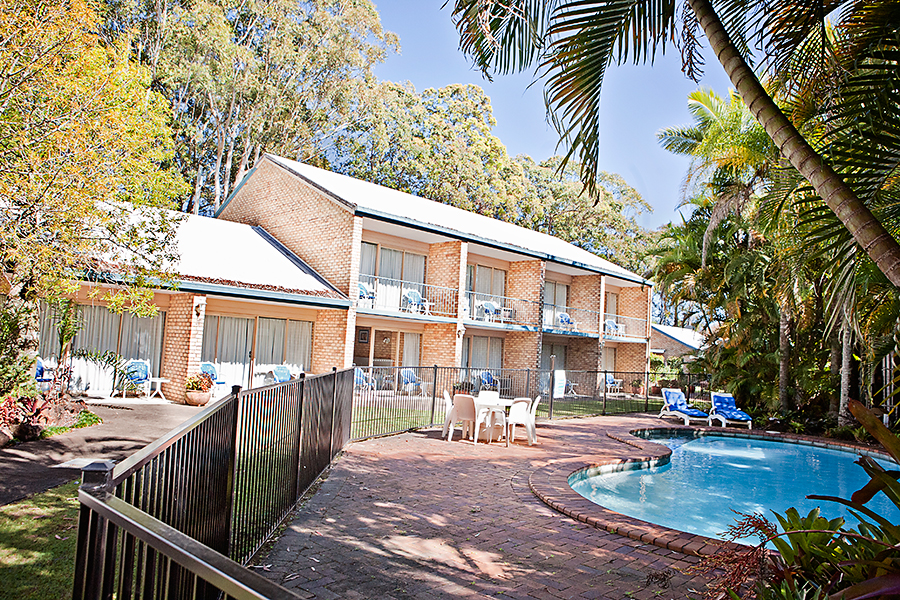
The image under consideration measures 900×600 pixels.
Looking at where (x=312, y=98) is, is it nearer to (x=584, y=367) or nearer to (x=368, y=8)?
(x=368, y=8)

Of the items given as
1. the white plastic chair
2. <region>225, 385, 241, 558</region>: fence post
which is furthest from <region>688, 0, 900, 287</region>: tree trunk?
the white plastic chair

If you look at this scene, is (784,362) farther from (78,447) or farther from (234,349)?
(78,447)

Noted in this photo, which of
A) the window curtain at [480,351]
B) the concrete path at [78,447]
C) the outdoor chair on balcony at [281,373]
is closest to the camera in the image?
the concrete path at [78,447]

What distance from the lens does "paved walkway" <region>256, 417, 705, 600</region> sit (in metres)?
4.53

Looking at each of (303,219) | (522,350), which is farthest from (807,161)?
(522,350)

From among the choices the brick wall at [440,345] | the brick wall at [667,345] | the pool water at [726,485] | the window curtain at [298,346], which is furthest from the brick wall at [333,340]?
the brick wall at [667,345]

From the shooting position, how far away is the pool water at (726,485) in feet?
30.2

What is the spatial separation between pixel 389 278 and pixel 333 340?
11.4 ft

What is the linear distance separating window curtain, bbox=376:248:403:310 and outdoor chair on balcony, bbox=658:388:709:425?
362 inches

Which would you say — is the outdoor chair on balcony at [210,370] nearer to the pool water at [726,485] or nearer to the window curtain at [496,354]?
the pool water at [726,485]

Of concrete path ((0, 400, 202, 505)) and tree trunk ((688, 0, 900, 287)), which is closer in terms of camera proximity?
tree trunk ((688, 0, 900, 287))

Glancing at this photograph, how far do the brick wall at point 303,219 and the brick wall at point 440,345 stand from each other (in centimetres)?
439

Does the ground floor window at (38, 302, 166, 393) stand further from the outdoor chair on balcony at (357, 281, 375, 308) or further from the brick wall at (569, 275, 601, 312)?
the brick wall at (569, 275, 601, 312)

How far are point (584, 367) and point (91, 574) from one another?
2774 cm
